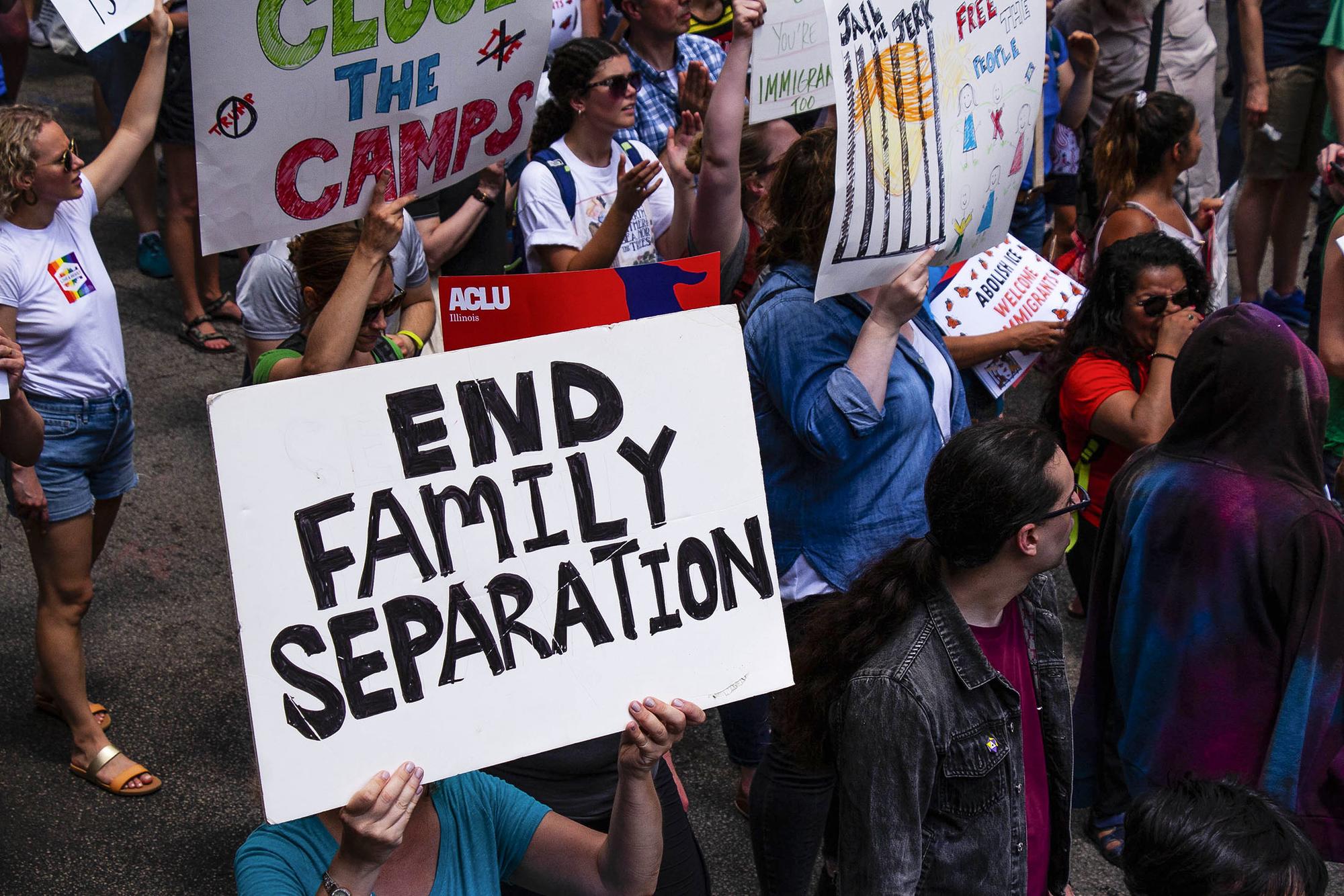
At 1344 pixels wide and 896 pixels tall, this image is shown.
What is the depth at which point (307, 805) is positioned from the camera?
1861 millimetres

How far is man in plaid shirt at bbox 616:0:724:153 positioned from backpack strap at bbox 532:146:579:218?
970 mm

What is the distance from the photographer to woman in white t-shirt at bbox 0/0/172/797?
3535mm

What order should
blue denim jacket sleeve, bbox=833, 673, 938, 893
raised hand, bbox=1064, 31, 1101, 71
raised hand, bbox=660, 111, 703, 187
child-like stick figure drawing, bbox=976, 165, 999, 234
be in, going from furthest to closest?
raised hand, bbox=1064, 31, 1101, 71, raised hand, bbox=660, 111, 703, 187, child-like stick figure drawing, bbox=976, 165, 999, 234, blue denim jacket sleeve, bbox=833, 673, 938, 893

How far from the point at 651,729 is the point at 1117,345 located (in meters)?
2.40

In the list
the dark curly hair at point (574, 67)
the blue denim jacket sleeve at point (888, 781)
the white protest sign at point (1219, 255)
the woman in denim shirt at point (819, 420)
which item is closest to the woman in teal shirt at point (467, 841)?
the blue denim jacket sleeve at point (888, 781)

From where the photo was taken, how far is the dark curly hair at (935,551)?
2.33 metres

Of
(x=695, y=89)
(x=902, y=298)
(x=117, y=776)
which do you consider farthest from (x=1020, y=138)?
(x=117, y=776)

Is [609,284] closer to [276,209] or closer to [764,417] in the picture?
[764,417]

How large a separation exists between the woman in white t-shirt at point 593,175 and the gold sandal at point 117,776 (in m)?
1.97

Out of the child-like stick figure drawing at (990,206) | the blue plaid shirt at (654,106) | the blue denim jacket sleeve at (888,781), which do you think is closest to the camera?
the blue denim jacket sleeve at (888,781)

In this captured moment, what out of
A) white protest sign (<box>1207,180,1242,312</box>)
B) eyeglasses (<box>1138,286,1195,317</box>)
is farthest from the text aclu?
white protest sign (<box>1207,180,1242,312</box>)

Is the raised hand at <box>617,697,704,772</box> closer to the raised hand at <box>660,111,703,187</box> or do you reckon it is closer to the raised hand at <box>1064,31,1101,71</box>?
the raised hand at <box>660,111,703,187</box>

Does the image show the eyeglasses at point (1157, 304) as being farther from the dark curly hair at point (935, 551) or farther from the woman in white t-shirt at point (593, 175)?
the dark curly hair at point (935, 551)

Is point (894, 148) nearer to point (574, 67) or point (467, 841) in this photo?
point (467, 841)
